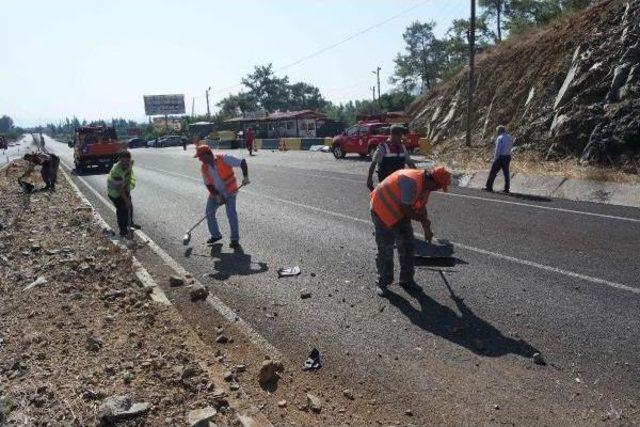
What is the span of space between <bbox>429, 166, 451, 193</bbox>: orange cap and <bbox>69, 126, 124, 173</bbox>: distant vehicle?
75.8 ft

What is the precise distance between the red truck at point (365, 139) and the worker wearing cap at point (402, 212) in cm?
1953

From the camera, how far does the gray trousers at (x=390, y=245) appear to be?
5.75 meters

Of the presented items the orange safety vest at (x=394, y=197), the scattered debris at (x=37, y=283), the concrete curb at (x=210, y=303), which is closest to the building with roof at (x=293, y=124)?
the concrete curb at (x=210, y=303)

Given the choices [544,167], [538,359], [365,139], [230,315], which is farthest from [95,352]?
[365,139]

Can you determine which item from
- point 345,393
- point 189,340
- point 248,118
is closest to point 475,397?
point 345,393

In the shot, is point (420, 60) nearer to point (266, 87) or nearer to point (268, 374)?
point (266, 87)

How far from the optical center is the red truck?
25.3 meters

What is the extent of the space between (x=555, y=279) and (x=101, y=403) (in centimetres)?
480

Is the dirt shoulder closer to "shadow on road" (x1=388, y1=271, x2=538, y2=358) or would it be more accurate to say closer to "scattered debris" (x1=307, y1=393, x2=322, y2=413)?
"scattered debris" (x1=307, y1=393, x2=322, y2=413)

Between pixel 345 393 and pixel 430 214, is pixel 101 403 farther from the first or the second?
pixel 430 214

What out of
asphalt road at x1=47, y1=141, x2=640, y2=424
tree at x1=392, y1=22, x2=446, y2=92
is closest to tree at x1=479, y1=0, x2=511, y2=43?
tree at x1=392, y1=22, x2=446, y2=92

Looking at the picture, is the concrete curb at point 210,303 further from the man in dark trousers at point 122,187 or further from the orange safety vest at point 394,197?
the orange safety vest at point 394,197

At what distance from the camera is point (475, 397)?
3.61 meters

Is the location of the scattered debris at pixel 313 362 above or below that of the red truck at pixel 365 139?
below
